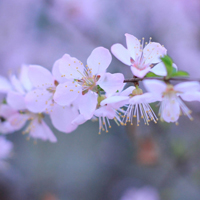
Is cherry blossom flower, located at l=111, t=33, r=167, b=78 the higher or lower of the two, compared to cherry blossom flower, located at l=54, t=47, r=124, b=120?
higher

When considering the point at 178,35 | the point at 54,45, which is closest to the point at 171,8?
the point at 178,35

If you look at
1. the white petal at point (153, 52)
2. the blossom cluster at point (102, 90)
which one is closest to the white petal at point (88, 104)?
the blossom cluster at point (102, 90)

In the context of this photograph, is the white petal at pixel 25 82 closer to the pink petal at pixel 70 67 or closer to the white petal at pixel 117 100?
the pink petal at pixel 70 67

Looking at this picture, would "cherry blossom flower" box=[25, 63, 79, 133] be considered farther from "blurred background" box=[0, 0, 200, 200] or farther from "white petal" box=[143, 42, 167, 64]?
"blurred background" box=[0, 0, 200, 200]

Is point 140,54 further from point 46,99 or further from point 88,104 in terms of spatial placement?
point 46,99

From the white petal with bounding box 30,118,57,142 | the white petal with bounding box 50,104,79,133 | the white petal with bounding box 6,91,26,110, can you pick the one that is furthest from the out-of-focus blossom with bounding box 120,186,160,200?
the white petal with bounding box 6,91,26,110

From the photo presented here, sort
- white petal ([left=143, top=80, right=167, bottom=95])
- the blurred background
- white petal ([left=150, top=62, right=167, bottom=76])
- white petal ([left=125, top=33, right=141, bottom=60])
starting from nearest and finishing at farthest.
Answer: white petal ([left=143, top=80, right=167, bottom=95]) → white petal ([left=150, top=62, right=167, bottom=76]) → white petal ([left=125, top=33, right=141, bottom=60]) → the blurred background

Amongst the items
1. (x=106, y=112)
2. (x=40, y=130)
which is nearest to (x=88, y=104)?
(x=106, y=112)

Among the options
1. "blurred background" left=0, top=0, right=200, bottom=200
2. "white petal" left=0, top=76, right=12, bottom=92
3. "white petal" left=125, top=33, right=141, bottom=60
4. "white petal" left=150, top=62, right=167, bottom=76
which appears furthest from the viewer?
"blurred background" left=0, top=0, right=200, bottom=200
